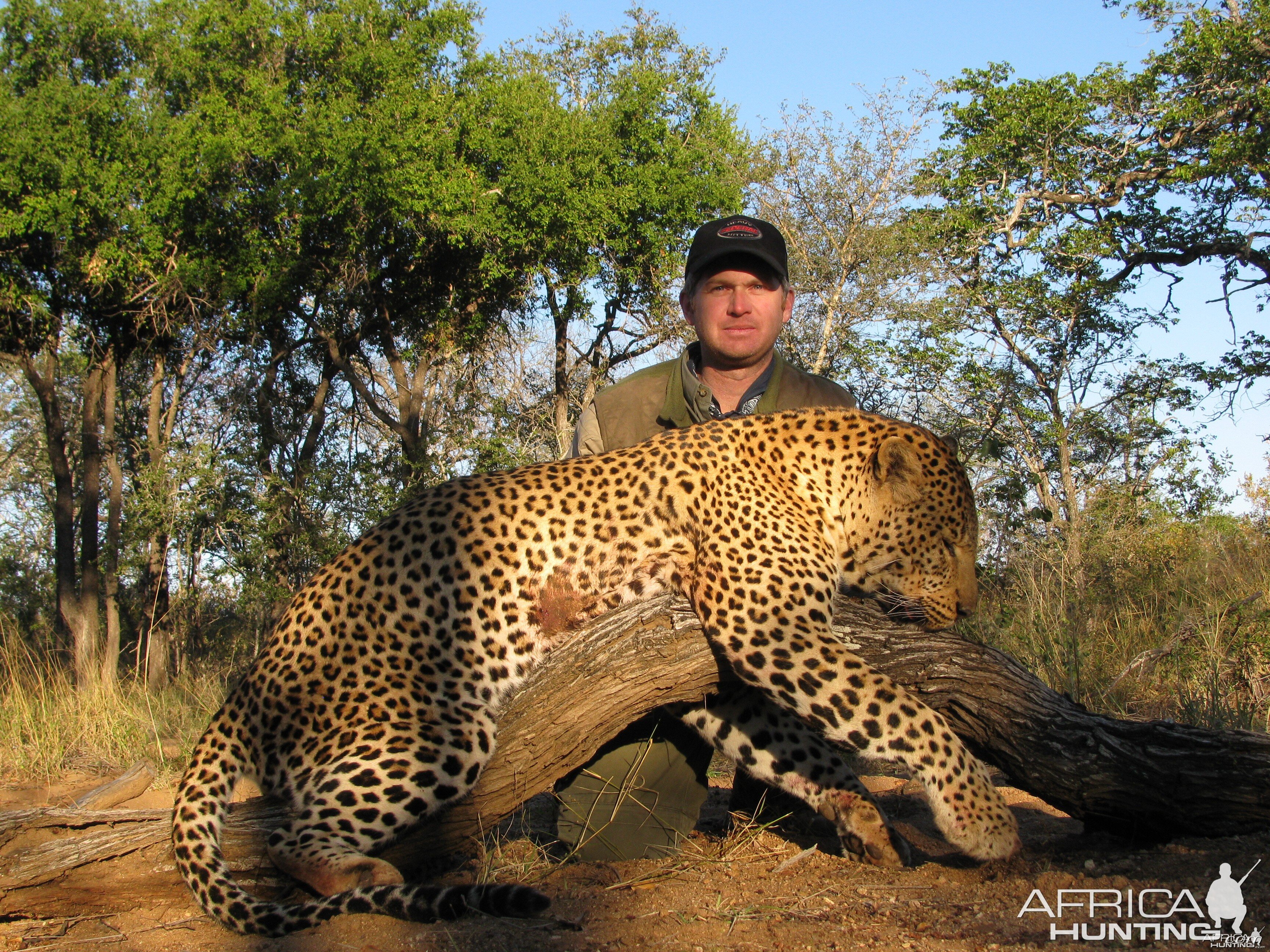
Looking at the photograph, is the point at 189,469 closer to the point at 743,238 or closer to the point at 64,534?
the point at 64,534

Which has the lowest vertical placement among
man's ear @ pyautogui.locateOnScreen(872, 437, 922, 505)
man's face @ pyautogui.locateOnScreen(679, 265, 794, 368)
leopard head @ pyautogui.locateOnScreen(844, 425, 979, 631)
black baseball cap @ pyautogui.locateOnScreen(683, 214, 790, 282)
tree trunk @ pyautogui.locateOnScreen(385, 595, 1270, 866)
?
tree trunk @ pyautogui.locateOnScreen(385, 595, 1270, 866)

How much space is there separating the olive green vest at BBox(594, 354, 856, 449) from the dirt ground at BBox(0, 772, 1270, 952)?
239cm

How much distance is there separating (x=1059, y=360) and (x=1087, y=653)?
38.8ft

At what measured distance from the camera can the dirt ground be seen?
3314mm

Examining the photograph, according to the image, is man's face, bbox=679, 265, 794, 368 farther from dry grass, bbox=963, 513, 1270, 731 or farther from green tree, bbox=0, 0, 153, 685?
green tree, bbox=0, 0, 153, 685

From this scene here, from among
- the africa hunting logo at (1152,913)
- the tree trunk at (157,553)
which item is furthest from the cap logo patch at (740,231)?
the tree trunk at (157,553)

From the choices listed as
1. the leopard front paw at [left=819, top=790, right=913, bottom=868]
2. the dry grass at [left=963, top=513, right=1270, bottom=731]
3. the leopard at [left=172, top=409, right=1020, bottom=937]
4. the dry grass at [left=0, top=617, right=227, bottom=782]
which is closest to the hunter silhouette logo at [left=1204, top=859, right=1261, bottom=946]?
the leopard at [left=172, top=409, right=1020, bottom=937]

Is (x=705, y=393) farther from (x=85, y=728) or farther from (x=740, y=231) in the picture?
(x=85, y=728)

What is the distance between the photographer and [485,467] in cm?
1973

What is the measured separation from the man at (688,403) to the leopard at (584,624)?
2.05ft

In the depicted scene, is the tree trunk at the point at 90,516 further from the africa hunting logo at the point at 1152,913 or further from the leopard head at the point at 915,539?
the africa hunting logo at the point at 1152,913

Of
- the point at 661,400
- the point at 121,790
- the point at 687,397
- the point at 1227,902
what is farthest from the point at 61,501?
the point at 1227,902

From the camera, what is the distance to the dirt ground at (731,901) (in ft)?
10.9

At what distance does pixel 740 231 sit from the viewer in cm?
561
